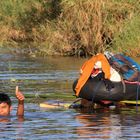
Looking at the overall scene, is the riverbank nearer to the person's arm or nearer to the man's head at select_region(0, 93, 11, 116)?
the person's arm

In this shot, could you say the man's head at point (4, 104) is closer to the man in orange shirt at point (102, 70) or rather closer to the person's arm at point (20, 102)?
the person's arm at point (20, 102)

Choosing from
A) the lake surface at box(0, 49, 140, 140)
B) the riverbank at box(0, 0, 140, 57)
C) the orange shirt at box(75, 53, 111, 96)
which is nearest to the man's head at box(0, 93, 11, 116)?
the lake surface at box(0, 49, 140, 140)

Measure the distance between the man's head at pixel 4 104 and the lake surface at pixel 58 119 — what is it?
0.17m

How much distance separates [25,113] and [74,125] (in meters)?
2.05

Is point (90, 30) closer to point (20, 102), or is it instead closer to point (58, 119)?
point (58, 119)

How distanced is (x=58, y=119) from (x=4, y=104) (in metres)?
1.25

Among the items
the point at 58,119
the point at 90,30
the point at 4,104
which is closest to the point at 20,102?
the point at 4,104

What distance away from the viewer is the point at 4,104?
44.5 ft

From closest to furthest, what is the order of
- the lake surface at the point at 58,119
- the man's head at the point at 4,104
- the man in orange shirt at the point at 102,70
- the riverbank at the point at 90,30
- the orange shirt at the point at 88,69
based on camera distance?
the lake surface at the point at 58,119
the man's head at the point at 4,104
the man in orange shirt at the point at 102,70
the orange shirt at the point at 88,69
the riverbank at the point at 90,30

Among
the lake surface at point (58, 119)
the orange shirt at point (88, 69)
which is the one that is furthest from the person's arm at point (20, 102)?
the orange shirt at point (88, 69)

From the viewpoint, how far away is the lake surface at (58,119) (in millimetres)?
12133

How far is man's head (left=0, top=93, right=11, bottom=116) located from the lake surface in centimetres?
17

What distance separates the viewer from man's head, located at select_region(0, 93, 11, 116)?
44.2ft

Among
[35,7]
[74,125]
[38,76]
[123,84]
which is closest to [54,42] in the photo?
[35,7]
